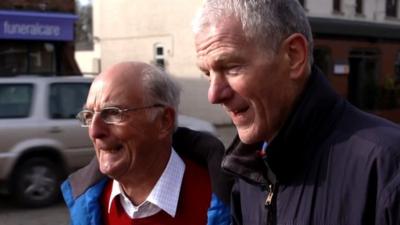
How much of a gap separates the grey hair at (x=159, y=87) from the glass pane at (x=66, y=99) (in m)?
5.80

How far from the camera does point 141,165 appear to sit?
2.57 meters

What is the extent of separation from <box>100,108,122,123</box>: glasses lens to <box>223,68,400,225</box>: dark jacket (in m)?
0.79

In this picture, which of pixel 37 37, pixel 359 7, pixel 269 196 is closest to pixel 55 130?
pixel 269 196

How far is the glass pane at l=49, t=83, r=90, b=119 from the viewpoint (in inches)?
324

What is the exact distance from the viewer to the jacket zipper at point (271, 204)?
69.4 inches

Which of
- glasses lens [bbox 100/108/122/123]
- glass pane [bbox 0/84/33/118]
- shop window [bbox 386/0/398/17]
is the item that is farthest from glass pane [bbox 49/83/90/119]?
shop window [bbox 386/0/398/17]

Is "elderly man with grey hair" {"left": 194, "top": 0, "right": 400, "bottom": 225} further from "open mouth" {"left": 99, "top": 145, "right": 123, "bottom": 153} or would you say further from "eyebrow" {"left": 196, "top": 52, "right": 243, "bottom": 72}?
"open mouth" {"left": 99, "top": 145, "right": 123, "bottom": 153}

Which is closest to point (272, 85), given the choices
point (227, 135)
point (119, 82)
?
point (119, 82)

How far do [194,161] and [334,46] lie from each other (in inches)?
822

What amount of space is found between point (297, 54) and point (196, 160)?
3.91 ft

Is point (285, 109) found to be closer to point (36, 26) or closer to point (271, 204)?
point (271, 204)

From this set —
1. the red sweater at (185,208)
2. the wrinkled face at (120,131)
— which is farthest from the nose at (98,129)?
the red sweater at (185,208)

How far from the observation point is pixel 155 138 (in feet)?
8.63

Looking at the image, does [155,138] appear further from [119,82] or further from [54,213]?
[54,213]
